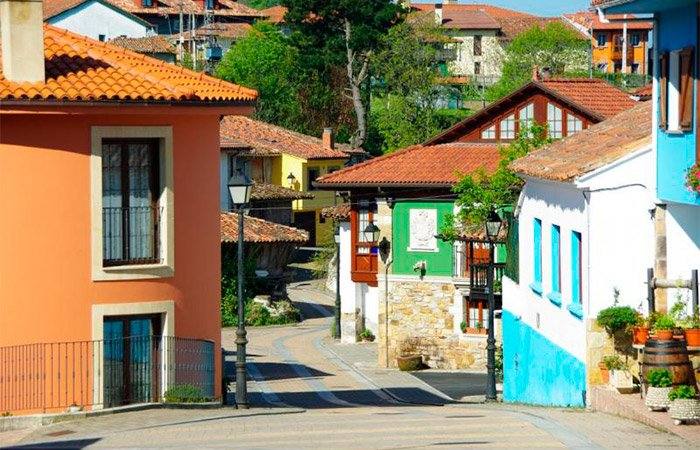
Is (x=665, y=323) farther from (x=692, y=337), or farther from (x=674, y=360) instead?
(x=674, y=360)

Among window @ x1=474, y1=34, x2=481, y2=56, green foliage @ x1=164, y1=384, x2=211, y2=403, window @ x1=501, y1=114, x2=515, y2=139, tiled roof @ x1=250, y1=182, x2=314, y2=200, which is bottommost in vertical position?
green foliage @ x1=164, y1=384, x2=211, y2=403

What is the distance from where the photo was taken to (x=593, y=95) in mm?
51750

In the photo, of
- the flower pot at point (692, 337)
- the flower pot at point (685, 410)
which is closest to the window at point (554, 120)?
the flower pot at point (692, 337)

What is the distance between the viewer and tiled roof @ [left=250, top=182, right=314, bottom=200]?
251ft

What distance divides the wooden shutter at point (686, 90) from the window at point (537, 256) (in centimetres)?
795

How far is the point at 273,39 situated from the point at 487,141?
213 feet

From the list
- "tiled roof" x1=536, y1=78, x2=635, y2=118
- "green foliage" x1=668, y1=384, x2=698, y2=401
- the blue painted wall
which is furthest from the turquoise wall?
"green foliage" x1=668, y1=384, x2=698, y2=401

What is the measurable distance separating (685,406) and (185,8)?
121 m

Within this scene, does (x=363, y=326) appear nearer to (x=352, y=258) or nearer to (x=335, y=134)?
(x=352, y=258)

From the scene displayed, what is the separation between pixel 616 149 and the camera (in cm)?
2259

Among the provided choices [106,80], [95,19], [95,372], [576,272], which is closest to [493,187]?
[576,272]

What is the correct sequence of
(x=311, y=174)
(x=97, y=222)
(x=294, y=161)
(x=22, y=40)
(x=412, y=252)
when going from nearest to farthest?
(x=22, y=40) → (x=97, y=222) → (x=412, y=252) → (x=294, y=161) → (x=311, y=174)

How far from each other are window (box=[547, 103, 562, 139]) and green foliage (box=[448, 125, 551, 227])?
820 centimetres

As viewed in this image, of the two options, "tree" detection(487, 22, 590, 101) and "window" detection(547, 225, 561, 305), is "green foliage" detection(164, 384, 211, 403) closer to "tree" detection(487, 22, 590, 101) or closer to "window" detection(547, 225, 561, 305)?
"window" detection(547, 225, 561, 305)
